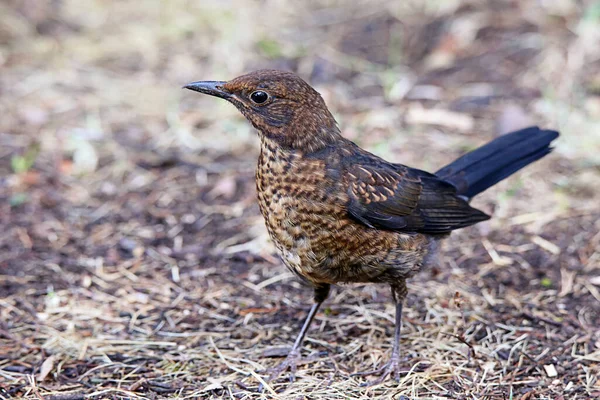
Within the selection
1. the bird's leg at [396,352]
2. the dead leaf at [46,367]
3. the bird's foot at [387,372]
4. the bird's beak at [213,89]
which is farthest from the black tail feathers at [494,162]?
the dead leaf at [46,367]

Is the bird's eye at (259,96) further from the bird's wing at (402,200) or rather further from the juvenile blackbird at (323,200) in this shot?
the bird's wing at (402,200)

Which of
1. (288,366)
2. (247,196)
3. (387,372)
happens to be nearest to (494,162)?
(387,372)

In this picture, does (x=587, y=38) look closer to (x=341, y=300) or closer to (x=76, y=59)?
(x=341, y=300)

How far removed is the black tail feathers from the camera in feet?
15.0

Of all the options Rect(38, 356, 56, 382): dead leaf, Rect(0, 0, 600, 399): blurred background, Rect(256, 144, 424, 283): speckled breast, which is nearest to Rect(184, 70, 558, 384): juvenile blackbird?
Rect(256, 144, 424, 283): speckled breast

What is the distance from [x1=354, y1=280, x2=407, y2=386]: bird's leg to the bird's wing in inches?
13.0

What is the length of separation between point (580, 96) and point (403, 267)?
3.62 m

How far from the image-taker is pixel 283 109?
12.8ft

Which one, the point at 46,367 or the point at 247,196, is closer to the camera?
the point at 46,367

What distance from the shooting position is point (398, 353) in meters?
3.99

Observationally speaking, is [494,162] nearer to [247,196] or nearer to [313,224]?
[313,224]

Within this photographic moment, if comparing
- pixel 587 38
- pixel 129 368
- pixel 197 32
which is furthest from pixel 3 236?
pixel 587 38

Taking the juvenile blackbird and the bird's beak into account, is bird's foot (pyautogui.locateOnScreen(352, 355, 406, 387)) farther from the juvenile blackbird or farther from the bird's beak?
the bird's beak

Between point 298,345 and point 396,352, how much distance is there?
531 millimetres
